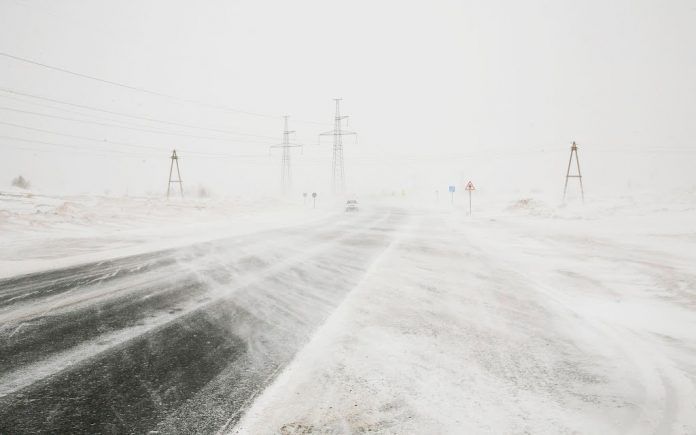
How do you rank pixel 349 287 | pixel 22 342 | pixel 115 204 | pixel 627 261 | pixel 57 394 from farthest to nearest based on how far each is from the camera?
1. pixel 115 204
2. pixel 627 261
3. pixel 349 287
4. pixel 22 342
5. pixel 57 394

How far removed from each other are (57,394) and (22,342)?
4.70ft

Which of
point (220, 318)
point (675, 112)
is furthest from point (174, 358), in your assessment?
point (675, 112)

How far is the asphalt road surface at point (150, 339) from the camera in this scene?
229 centimetres

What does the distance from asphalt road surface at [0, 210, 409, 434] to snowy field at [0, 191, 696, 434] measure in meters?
0.02

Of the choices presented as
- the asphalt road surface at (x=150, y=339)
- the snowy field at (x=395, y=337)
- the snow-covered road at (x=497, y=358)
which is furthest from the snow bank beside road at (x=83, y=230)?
the snow-covered road at (x=497, y=358)

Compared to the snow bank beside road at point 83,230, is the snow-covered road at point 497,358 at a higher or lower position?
lower

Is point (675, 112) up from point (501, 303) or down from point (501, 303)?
up

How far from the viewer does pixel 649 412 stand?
8.18 feet

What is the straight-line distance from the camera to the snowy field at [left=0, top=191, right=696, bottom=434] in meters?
2.37

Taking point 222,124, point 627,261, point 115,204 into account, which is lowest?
point 627,261

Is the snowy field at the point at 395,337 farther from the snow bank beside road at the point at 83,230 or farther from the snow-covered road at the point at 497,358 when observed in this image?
the snow bank beside road at the point at 83,230

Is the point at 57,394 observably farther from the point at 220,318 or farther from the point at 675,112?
the point at 675,112

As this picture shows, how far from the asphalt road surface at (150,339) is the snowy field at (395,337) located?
2 cm

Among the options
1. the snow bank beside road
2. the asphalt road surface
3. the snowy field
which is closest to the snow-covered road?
the snowy field
